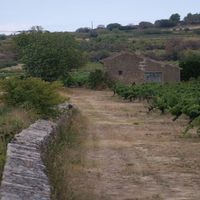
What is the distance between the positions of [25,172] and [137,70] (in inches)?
2577

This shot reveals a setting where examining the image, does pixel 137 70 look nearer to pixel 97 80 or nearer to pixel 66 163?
pixel 97 80

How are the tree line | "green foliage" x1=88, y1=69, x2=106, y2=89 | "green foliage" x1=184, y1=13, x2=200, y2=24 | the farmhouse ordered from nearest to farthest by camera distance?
"green foliage" x1=88, y1=69, x2=106, y2=89
the farmhouse
the tree line
"green foliage" x1=184, y1=13, x2=200, y2=24

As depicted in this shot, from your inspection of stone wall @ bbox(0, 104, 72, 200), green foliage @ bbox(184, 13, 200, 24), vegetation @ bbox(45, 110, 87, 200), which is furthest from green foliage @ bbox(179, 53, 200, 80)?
green foliage @ bbox(184, 13, 200, 24)

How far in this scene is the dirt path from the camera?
46.2ft

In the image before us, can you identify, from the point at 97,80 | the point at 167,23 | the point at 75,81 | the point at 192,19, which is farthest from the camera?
the point at 192,19

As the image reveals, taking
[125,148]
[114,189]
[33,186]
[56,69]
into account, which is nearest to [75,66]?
[56,69]

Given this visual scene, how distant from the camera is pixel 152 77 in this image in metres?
75.0

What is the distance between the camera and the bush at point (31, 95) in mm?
22062

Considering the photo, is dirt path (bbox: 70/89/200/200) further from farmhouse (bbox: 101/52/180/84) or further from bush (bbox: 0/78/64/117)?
farmhouse (bbox: 101/52/180/84)

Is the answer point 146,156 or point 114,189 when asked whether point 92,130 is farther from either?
point 114,189

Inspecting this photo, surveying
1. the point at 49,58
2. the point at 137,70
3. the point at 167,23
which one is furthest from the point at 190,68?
the point at 167,23

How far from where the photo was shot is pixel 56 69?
74750 mm

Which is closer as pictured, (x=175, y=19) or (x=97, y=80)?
(x=97, y=80)

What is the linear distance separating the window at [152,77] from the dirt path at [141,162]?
42519 millimetres
